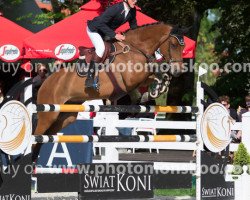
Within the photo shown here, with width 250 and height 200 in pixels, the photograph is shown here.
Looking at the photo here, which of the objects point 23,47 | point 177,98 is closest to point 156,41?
point 23,47

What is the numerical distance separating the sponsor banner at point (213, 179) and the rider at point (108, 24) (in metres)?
1.87

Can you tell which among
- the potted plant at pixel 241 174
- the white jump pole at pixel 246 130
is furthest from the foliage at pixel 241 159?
the white jump pole at pixel 246 130

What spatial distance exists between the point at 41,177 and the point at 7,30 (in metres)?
6.42

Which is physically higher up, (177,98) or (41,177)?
(177,98)

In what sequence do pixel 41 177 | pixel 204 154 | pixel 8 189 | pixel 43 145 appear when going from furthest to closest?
1. pixel 43 145
2. pixel 204 154
3. pixel 41 177
4. pixel 8 189

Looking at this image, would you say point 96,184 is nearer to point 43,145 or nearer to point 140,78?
point 140,78

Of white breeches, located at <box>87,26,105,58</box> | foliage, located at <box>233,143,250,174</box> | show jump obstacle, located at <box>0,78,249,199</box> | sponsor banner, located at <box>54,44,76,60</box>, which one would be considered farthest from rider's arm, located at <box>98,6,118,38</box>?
sponsor banner, located at <box>54,44,76,60</box>

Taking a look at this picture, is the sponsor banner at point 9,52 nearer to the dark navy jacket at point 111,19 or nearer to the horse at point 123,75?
the horse at point 123,75

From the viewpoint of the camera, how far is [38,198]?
9.90 meters

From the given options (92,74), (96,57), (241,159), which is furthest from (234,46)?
(241,159)

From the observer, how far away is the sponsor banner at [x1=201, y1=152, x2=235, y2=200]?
29.1 ft

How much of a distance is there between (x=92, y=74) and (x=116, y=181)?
1.89 meters

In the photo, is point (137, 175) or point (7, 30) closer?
point (137, 175)

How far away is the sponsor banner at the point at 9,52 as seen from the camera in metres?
13.6
